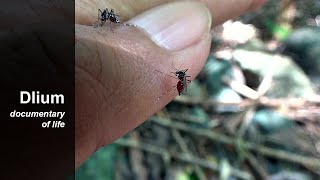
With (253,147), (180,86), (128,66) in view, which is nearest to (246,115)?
(253,147)

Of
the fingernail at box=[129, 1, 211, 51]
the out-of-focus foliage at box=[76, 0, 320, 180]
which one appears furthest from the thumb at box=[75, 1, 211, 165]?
the out-of-focus foliage at box=[76, 0, 320, 180]

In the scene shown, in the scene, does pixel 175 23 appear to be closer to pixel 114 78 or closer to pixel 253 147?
pixel 114 78

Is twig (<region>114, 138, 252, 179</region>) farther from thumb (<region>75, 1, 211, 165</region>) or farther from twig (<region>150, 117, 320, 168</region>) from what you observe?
thumb (<region>75, 1, 211, 165</region>)

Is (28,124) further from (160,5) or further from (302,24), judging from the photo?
(302,24)

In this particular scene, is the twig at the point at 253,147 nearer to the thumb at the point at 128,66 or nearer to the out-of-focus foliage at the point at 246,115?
the out-of-focus foliage at the point at 246,115

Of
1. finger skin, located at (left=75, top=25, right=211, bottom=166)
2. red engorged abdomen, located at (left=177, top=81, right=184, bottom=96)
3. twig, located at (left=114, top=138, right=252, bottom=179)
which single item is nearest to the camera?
finger skin, located at (left=75, top=25, right=211, bottom=166)
